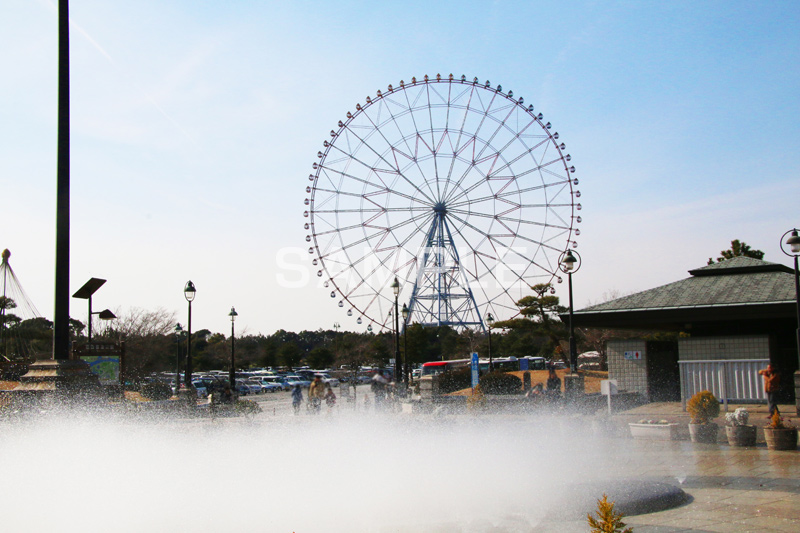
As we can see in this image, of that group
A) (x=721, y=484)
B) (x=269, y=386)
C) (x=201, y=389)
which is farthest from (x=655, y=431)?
(x=269, y=386)

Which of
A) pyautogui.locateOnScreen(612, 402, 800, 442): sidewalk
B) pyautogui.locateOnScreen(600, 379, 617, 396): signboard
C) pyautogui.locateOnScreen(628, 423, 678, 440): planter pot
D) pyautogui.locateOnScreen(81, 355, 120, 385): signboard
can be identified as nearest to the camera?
pyautogui.locateOnScreen(628, 423, 678, 440): planter pot

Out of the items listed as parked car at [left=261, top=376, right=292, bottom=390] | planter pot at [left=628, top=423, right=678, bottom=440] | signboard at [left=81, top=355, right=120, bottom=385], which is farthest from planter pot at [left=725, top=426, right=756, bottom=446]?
parked car at [left=261, top=376, right=292, bottom=390]

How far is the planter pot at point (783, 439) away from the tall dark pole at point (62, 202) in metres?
13.0

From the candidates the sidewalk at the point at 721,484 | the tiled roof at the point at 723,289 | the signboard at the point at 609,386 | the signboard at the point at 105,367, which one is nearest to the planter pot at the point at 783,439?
the sidewalk at the point at 721,484

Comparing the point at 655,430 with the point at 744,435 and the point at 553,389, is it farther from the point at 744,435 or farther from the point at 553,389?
the point at 553,389

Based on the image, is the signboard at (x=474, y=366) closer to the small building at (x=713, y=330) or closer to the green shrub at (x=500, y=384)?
the small building at (x=713, y=330)

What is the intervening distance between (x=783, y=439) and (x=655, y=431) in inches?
114

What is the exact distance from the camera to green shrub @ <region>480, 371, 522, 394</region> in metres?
34.8

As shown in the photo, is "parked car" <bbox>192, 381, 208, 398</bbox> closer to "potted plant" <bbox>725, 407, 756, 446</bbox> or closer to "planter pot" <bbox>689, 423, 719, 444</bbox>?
"planter pot" <bbox>689, 423, 719, 444</bbox>

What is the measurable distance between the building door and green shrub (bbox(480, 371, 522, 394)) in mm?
9130

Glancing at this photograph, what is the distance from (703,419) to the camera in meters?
14.9

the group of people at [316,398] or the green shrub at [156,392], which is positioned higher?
the group of people at [316,398]

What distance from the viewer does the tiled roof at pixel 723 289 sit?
21.7 metres

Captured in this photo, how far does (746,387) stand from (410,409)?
40.2ft
